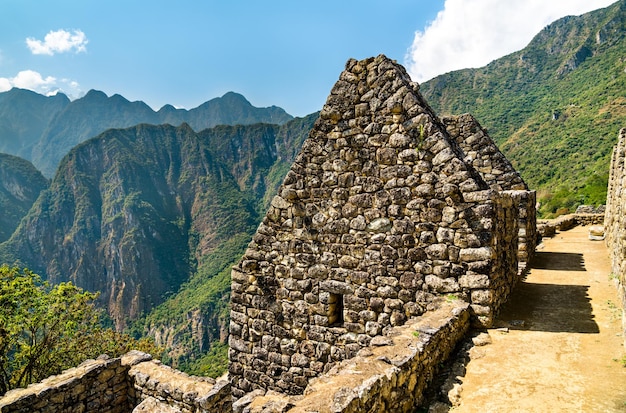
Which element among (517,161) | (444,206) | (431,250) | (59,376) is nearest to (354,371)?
(431,250)

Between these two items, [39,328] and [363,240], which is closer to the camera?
[363,240]

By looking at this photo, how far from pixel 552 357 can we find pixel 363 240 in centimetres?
229

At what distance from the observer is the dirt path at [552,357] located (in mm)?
2844

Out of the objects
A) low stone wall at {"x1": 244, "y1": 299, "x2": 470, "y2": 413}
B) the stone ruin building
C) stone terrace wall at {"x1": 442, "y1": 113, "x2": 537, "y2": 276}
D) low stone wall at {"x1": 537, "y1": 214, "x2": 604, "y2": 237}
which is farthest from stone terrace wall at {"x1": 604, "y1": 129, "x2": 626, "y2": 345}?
low stone wall at {"x1": 537, "y1": 214, "x2": 604, "y2": 237}

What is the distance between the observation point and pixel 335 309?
5020mm

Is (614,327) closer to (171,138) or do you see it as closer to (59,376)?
(59,376)

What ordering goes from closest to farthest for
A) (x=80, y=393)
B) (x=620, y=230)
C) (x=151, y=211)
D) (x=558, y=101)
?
1. (x=620, y=230)
2. (x=80, y=393)
3. (x=558, y=101)
4. (x=151, y=211)

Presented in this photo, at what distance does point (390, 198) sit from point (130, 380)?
525cm

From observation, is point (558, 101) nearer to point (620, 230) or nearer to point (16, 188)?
point (620, 230)

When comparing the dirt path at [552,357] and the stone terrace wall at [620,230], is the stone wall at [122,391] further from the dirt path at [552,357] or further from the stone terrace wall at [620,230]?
the stone terrace wall at [620,230]

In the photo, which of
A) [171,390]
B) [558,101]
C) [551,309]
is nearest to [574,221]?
[551,309]

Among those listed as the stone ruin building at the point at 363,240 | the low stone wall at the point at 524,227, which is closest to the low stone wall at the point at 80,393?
the stone ruin building at the point at 363,240

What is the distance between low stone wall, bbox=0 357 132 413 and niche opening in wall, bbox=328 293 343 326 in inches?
151

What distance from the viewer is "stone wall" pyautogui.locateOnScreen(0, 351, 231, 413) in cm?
497
